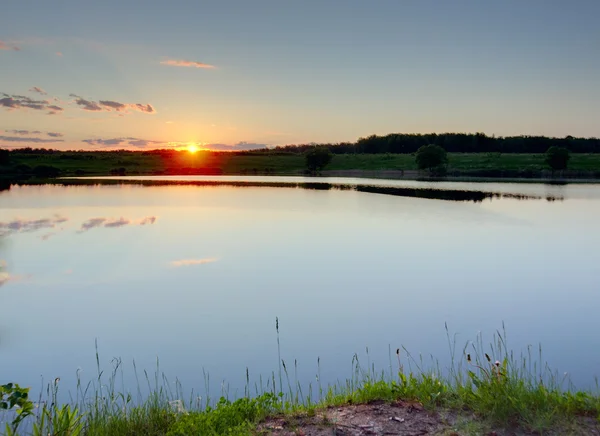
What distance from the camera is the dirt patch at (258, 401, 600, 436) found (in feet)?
17.2

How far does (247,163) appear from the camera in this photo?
6230 inches

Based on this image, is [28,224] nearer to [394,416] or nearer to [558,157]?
[394,416]

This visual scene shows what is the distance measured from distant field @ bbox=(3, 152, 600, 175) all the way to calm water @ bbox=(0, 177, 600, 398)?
305ft

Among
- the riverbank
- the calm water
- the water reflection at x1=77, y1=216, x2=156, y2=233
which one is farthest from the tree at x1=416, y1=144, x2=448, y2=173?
the water reflection at x1=77, y1=216, x2=156, y2=233

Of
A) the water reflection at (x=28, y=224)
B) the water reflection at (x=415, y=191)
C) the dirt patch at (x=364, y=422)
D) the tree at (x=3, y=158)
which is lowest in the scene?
the water reflection at (x=415, y=191)

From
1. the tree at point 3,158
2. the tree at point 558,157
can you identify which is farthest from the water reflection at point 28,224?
the tree at point 558,157

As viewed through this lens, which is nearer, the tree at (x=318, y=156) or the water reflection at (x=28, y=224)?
the water reflection at (x=28, y=224)

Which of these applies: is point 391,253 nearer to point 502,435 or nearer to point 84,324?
point 84,324

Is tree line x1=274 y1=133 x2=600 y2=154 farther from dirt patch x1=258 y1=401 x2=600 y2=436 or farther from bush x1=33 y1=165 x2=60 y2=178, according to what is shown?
dirt patch x1=258 y1=401 x2=600 y2=436

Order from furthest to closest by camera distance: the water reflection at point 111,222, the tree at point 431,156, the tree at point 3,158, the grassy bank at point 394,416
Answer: the tree at point 3,158 < the tree at point 431,156 < the water reflection at point 111,222 < the grassy bank at point 394,416

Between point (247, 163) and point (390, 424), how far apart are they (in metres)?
155

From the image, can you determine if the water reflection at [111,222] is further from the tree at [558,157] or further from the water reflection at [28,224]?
the tree at [558,157]

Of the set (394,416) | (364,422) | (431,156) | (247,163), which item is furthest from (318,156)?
(364,422)

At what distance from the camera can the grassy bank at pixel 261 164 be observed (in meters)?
107
